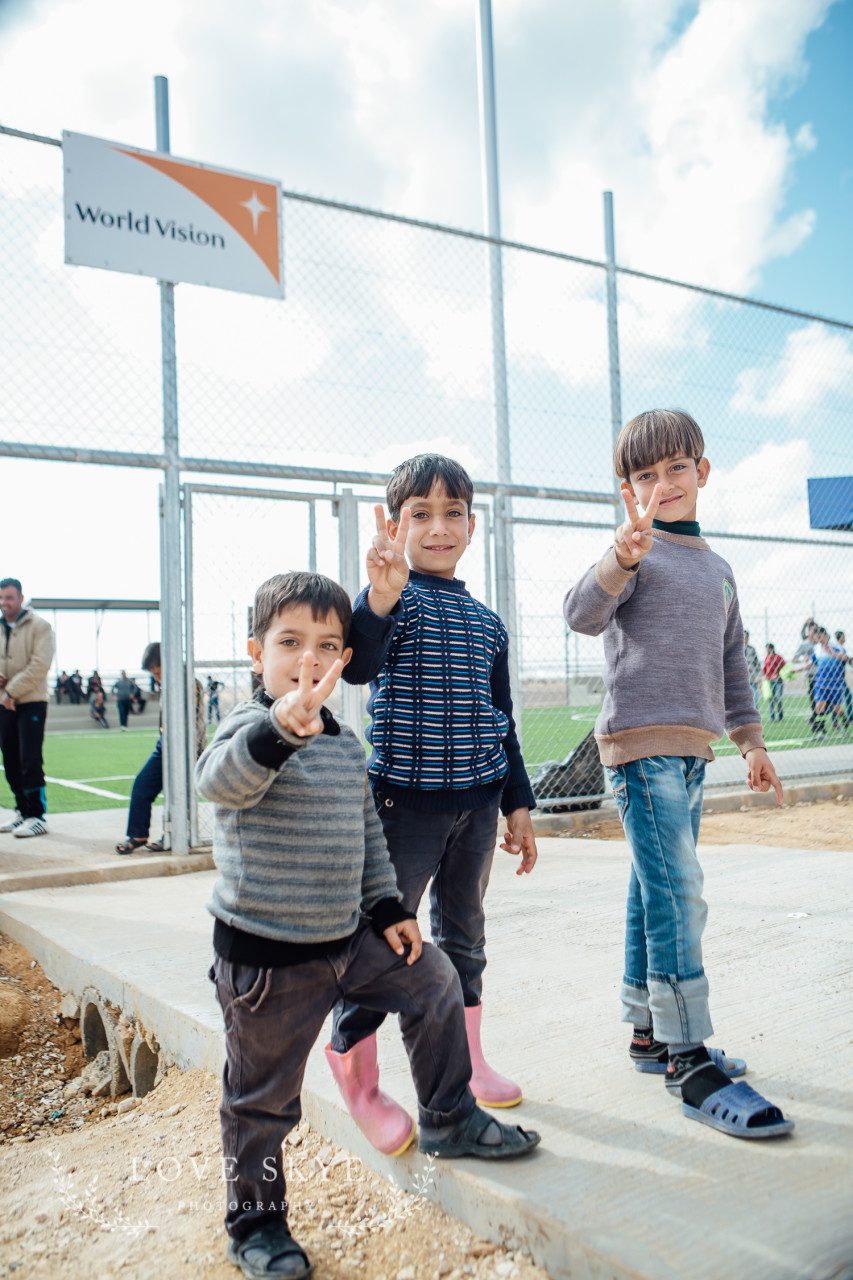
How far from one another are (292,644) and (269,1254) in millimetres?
1086

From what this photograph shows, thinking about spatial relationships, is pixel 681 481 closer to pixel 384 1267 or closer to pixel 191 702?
pixel 384 1267

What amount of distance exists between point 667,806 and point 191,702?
347cm

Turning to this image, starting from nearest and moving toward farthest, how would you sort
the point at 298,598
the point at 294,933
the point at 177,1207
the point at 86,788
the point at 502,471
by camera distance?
the point at 294,933 < the point at 298,598 < the point at 177,1207 < the point at 502,471 < the point at 86,788

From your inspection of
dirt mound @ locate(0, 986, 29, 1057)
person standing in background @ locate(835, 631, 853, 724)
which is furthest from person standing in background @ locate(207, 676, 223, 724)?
person standing in background @ locate(835, 631, 853, 724)

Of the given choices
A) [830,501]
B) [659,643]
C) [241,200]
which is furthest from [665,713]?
[830,501]

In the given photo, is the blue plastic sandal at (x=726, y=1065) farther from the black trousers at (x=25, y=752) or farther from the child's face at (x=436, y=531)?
the black trousers at (x=25, y=752)

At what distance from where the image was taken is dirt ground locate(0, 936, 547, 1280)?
67.5 inches

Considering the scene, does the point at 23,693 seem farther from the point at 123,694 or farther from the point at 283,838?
the point at 123,694

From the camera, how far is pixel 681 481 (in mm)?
2324

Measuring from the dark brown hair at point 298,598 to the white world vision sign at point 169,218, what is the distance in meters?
3.53

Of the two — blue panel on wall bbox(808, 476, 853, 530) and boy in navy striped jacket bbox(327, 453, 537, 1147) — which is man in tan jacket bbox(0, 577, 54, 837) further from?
blue panel on wall bbox(808, 476, 853, 530)

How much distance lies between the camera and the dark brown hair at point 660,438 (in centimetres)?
230

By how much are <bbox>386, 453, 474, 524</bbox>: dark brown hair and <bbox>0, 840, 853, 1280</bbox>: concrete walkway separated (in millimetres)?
1373

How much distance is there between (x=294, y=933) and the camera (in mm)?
1735
